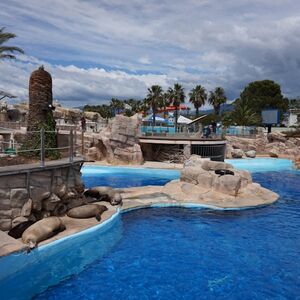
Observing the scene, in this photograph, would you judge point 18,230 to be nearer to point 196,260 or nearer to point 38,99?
point 196,260

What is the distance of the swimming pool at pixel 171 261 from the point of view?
7.97 m

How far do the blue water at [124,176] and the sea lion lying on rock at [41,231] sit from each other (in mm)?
10543

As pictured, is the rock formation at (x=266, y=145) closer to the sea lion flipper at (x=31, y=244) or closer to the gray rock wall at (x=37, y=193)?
the gray rock wall at (x=37, y=193)

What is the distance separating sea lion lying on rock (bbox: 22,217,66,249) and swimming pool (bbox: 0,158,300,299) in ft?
1.04

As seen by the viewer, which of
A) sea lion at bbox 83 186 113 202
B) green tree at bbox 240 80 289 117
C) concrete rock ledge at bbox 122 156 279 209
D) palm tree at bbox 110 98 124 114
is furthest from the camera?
palm tree at bbox 110 98 124 114

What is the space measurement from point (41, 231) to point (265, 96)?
2867 inches

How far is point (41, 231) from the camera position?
375 inches

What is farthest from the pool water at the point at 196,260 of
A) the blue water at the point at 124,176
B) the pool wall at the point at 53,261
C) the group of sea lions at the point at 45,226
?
the blue water at the point at 124,176

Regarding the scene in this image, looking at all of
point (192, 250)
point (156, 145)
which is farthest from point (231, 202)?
point (156, 145)

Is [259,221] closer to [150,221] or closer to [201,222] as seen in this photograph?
[201,222]

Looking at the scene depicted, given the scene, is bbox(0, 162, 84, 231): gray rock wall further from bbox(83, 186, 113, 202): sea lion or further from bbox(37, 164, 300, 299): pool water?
bbox(37, 164, 300, 299): pool water

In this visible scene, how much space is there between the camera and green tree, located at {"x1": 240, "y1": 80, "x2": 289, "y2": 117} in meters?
74.4

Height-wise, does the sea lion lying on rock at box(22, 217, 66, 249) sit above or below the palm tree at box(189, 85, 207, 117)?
below

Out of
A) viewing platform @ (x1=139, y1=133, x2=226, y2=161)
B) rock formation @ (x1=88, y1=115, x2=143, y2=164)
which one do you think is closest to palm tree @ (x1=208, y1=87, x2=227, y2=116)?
viewing platform @ (x1=139, y1=133, x2=226, y2=161)
